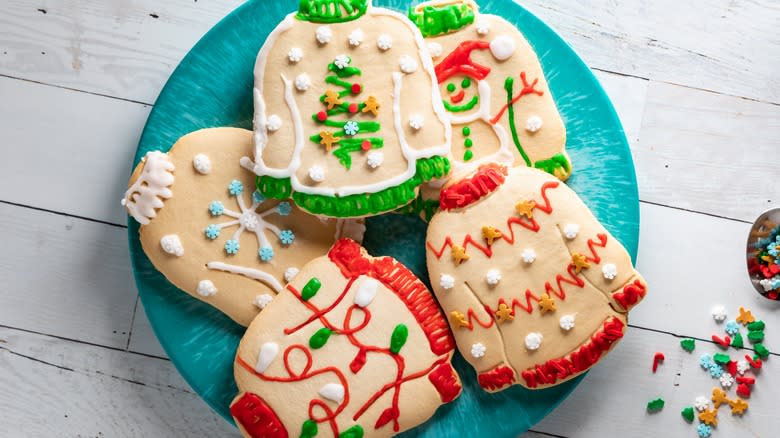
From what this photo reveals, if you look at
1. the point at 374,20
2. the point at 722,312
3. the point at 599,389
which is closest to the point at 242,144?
the point at 374,20

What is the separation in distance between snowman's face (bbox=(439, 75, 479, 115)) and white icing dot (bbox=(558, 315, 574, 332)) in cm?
51

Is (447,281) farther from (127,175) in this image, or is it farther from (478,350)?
(127,175)

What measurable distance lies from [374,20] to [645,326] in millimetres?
1066

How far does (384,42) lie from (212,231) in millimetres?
573

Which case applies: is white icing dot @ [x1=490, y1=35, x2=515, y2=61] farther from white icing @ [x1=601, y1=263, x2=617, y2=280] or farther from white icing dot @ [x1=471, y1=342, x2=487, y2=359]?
white icing dot @ [x1=471, y1=342, x2=487, y2=359]

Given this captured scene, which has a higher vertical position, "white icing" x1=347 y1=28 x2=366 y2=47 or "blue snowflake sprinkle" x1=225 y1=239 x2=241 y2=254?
"white icing" x1=347 y1=28 x2=366 y2=47

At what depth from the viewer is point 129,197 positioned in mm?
1682

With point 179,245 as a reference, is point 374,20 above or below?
above

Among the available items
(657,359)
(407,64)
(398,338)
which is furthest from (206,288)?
(657,359)

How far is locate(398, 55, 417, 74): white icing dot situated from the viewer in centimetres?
160

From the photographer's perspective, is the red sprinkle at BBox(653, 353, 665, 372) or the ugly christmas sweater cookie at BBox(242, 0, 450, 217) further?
the red sprinkle at BBox(653, 353, 665, 372)

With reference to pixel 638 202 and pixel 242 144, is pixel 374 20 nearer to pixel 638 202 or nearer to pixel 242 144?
pixel 242 144

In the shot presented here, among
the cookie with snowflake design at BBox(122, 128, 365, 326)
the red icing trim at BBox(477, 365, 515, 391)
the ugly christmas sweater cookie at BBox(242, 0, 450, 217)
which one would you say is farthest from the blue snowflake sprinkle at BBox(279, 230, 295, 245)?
the red icing trim at BBox(477, 365, 515, 391)

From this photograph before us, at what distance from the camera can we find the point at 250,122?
1796 mm
